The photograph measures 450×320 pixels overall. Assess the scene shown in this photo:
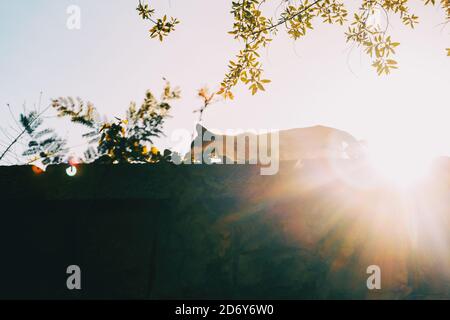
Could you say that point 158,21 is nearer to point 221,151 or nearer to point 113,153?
point 113,153

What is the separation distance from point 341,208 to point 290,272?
1.88ft

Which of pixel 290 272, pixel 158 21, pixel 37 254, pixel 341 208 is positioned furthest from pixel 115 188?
pixel 158 21

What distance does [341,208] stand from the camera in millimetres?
2115

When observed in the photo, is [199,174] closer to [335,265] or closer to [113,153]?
[335,265]

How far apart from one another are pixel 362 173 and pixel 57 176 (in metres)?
2.15

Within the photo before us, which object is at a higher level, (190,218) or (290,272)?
(190,218)

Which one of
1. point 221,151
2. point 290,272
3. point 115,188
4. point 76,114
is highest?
point 76,114

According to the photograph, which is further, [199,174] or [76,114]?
[76,114]

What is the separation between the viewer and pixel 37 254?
220 centimetres
